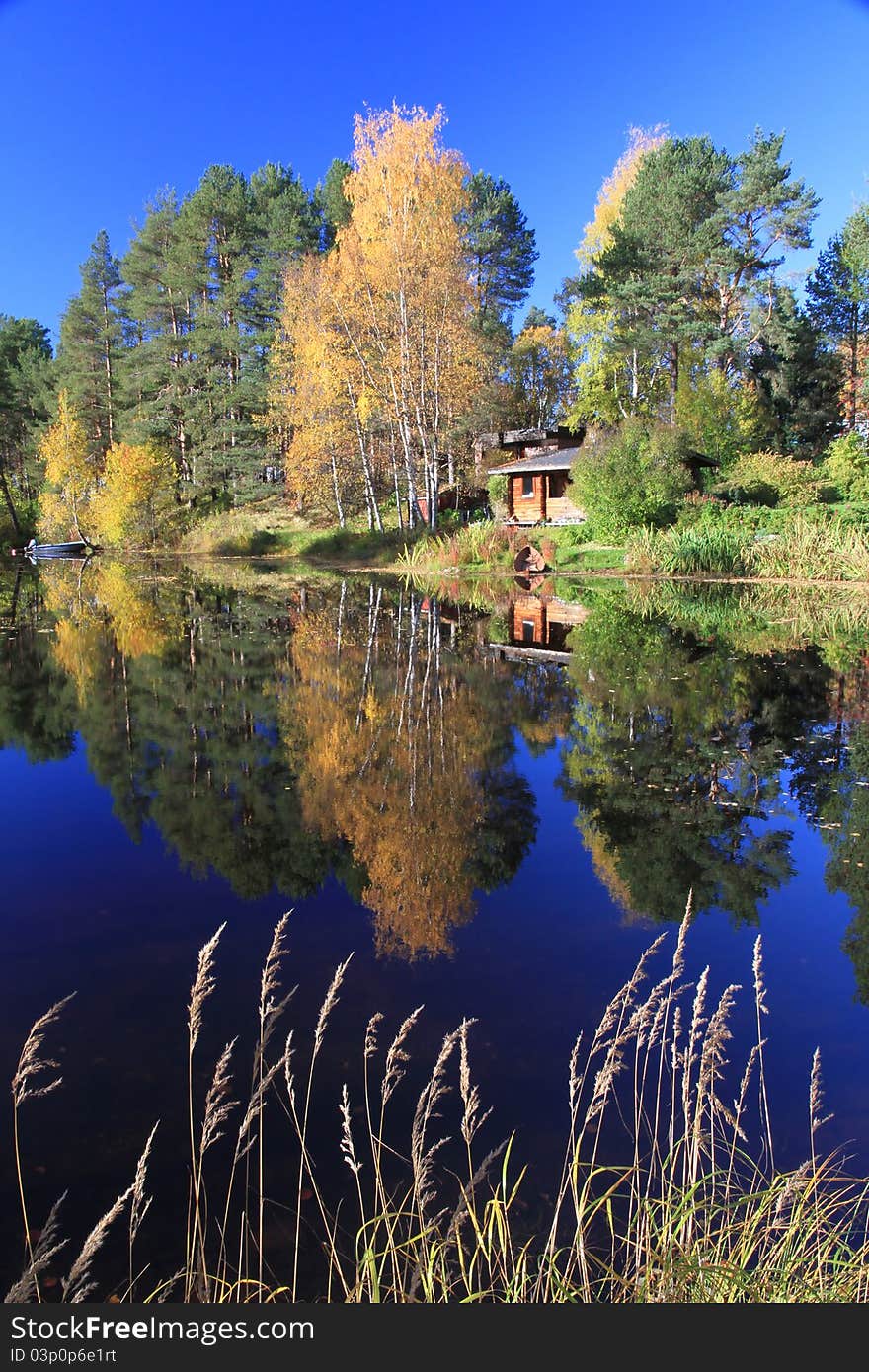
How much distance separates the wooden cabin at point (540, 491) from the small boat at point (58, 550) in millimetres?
25220

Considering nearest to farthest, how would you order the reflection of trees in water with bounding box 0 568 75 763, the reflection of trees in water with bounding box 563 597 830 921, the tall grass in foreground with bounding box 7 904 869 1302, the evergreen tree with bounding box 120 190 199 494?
the tall grass in foreground with bounding box 7 904 869 1302 < the reflection of trees in water with bounding box 563 597 830 921 < the reflection of trees in water with bounding box 0 568 75 763 < the evergreen tree with bounding box 120 190 199 494

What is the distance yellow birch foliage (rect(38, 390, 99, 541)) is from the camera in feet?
149

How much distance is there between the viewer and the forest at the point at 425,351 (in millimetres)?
26344

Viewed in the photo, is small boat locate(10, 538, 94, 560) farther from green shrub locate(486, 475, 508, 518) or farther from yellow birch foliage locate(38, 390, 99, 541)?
green shrub locate(486, 475, 508, 518)

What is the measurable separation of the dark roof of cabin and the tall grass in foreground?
Answer: 29961 mm

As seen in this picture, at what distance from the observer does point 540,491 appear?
3366 cm

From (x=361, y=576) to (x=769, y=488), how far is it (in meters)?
14.1

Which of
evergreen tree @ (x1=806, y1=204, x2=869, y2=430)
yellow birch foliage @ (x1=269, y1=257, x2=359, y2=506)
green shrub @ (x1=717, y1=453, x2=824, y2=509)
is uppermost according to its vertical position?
evergreen tree @ (x1=806, y1=204, x2=869, y2=430)

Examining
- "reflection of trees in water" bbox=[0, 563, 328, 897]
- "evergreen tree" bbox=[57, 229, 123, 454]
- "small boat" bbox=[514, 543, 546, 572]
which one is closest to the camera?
"reflection of trees in water" bbox=[0, 563, 328, 897]

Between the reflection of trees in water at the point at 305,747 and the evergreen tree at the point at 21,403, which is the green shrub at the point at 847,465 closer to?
the reflection of trees in water at the point at 305,747

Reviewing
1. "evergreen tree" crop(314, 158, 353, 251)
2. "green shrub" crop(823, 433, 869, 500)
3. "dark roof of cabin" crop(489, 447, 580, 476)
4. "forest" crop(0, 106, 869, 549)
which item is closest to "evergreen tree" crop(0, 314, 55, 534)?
"forest" crop(0, 106, 869, 549)

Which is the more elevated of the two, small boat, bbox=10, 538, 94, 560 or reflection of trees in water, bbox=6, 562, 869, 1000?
small boat, bbox=10, 538, 94, 560

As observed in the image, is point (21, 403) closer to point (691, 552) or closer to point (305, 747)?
point (691, 552)

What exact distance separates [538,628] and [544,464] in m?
18.4
